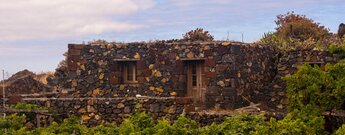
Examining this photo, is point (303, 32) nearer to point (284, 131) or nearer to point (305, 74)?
point (305, 74)

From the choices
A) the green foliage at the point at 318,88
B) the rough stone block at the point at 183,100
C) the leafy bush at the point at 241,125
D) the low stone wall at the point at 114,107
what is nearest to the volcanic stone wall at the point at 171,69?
the rough stone block at the point at 183,100

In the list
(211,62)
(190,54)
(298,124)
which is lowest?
(298,124)

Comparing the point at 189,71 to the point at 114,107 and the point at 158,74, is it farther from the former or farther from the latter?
the point at 114,107

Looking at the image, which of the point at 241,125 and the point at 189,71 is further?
the point at 189,71

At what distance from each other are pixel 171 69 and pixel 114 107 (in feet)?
13.7

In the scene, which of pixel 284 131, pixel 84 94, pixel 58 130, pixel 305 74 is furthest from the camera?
pixel 84 94

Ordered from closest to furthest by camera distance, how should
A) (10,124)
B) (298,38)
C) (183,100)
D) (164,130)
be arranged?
(164,130)
(10,124)
(183,100)
(298,38)

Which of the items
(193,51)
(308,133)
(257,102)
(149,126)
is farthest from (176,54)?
(308,133)

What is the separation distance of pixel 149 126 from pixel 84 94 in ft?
24.3

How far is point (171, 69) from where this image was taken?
1867 cm

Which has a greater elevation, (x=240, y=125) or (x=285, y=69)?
(x=285, y=69)

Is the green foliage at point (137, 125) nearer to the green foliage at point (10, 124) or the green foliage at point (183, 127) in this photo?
the green foliage at point (183, 127)

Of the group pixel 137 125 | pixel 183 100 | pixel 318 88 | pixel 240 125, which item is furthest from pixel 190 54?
pixel 318 88

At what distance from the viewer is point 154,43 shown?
19.1 m
